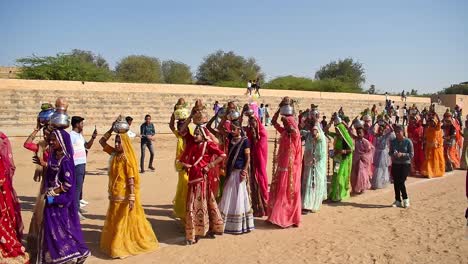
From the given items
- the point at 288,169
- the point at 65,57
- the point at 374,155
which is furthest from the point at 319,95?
the point at 288,169

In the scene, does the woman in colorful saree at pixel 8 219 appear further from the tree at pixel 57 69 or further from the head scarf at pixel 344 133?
the tree at pixel 57 69

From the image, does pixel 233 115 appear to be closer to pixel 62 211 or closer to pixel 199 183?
pixel 199 183

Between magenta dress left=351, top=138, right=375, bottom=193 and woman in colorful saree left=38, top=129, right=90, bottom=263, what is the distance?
6.86 m

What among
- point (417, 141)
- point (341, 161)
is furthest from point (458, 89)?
point (341, 161)

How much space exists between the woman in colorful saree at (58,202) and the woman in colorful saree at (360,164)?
6.86 meters

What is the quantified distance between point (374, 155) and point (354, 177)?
1367 mm

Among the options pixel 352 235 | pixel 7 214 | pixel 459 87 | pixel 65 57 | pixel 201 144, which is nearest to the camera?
pixel 7 214

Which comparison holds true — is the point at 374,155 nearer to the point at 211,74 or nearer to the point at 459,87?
the point at 211,74

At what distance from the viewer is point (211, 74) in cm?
5669

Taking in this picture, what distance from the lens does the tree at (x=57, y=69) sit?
29.1 metres

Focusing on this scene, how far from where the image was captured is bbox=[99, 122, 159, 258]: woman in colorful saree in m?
5.38

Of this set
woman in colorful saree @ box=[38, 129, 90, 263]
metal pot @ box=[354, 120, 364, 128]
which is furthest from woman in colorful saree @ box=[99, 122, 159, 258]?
metal pot @ box=[354, 120, 364, 128]

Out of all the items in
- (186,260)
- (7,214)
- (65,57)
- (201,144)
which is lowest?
(186,260)

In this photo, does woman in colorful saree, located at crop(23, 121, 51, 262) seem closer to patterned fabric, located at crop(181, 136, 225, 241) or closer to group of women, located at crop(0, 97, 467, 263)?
group of women, located at crop(0, 97, 467, 263)
